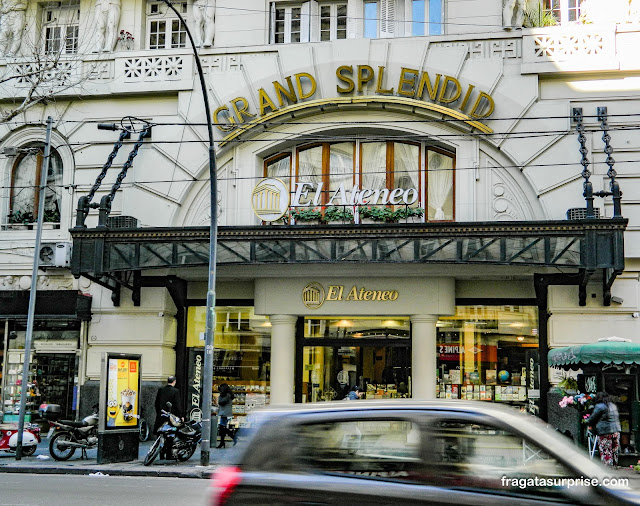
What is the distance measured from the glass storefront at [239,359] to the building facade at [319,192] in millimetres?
64

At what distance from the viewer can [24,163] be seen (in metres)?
25.8

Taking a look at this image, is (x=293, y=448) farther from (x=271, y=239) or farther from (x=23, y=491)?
(x=271, y=239)

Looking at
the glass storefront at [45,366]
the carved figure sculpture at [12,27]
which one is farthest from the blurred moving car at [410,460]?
the carved figure sculpture at [12,27]

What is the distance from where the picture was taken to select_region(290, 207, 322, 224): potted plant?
22.9 m

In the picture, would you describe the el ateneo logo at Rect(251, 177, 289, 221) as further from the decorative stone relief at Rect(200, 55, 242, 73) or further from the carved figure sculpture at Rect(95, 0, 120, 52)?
the carved figure sculpture at Rect(95, 0, 120, 52)

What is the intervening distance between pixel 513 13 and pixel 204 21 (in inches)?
338

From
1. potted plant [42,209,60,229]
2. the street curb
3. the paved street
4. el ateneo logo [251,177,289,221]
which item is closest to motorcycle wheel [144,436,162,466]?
the street curb

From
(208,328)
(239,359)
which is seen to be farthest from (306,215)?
(208,328)

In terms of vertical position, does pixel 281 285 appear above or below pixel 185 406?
above

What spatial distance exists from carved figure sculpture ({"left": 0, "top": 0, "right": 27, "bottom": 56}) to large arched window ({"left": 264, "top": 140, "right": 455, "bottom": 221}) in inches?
350

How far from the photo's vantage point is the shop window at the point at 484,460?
5598mm

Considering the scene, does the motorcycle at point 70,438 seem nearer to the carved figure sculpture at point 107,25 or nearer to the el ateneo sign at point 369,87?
the el ateneo sign at point 369,87

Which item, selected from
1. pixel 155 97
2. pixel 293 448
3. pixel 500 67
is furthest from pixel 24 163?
pixel 293 448

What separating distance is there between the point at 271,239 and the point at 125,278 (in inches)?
190
